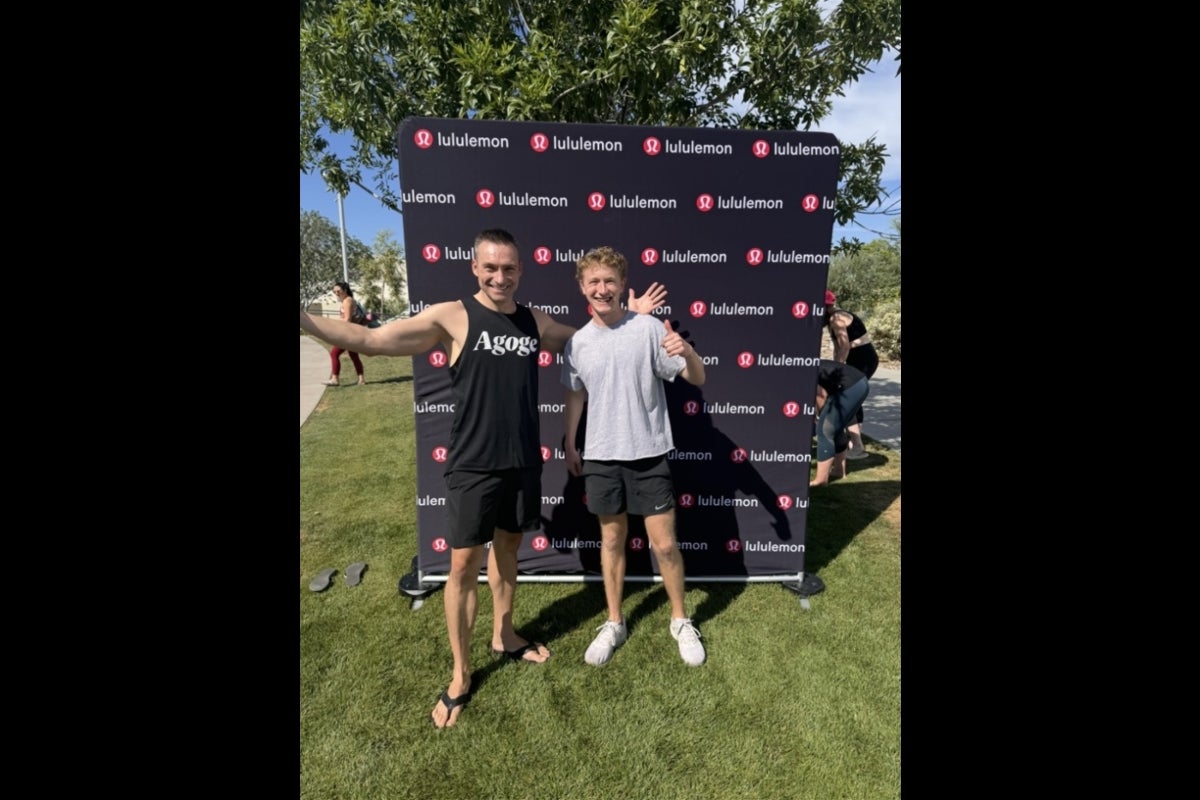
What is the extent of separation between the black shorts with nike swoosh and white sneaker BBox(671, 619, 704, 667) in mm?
755

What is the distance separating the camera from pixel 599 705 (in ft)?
7.76

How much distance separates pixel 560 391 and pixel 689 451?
0.94 meters

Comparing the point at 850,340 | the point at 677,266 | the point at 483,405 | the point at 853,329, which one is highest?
the point at 677,266

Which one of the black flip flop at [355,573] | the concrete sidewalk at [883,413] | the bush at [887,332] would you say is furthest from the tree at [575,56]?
the bush at [887,332]

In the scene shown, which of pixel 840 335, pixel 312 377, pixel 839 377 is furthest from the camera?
pixel 312 377

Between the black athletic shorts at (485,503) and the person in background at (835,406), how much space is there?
3464 mm

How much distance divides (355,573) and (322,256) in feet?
146

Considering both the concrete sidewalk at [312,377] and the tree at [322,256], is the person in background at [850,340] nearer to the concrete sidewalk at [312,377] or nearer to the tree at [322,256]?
the concrete sidewalk at [312,377]

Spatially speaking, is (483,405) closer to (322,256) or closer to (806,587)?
(806,587)

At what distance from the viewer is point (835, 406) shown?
477 cm

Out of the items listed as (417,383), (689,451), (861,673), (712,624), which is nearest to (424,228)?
(417,383)

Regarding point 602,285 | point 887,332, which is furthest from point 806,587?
point 887,332

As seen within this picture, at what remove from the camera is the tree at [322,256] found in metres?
37.7
